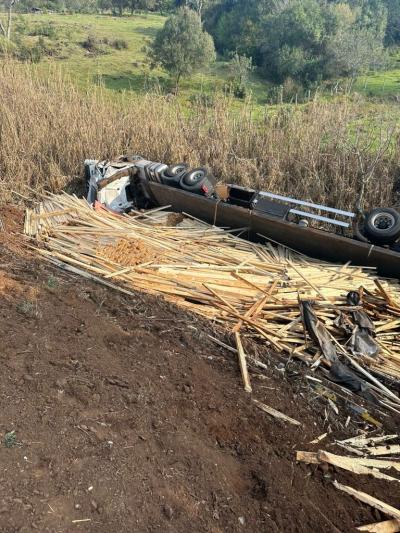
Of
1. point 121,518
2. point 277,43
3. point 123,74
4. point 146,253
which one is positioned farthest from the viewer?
point 277,43

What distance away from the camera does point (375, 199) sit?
25.1 ft

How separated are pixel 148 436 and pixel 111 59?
2927cm

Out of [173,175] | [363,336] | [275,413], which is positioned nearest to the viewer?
[275,413]

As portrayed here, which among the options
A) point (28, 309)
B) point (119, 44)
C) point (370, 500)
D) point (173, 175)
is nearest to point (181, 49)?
point (119, 44)

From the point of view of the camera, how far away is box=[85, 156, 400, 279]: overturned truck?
614 cm

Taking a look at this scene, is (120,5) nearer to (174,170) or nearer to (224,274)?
(174,170)

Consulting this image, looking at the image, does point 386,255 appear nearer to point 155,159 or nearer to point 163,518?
point 163,518

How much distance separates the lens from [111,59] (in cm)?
2889

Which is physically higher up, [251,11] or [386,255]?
[251,11]

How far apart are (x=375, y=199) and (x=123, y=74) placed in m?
22.0

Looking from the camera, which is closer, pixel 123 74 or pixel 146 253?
pixel 146 253

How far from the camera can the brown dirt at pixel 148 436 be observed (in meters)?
2.96

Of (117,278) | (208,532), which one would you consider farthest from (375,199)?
(208,532)

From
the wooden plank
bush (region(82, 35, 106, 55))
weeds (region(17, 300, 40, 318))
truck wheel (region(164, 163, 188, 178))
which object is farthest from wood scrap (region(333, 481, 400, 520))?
bush (region(82, 35, 106, 55))
